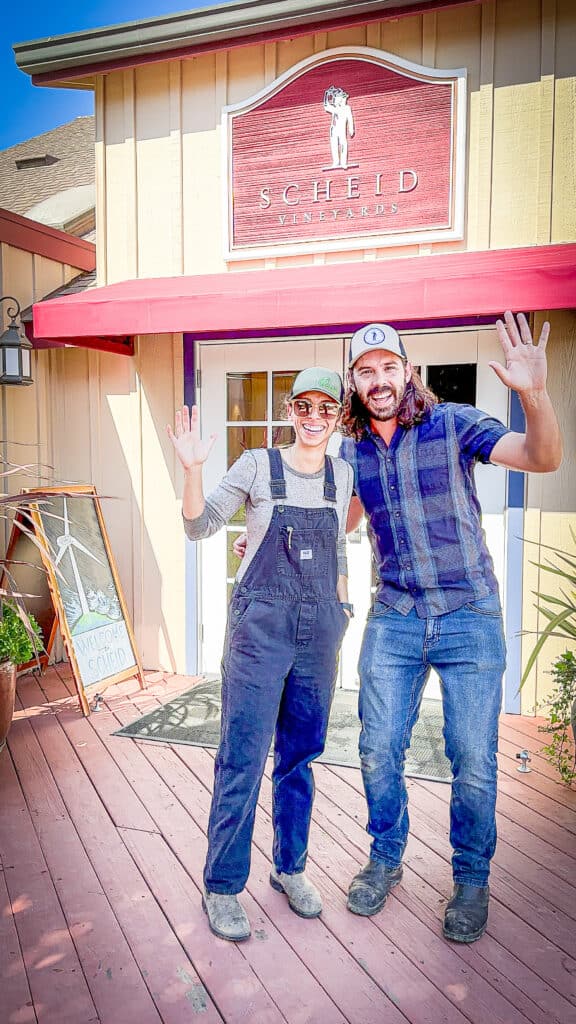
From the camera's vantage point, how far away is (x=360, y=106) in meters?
4.25

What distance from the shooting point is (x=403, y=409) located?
2371 mm

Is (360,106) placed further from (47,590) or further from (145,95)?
(47,590)

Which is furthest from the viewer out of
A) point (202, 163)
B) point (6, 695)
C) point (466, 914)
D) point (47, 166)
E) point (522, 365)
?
point (47, 166)

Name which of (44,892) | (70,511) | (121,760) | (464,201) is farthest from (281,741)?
(464,201)

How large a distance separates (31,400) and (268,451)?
122 inches

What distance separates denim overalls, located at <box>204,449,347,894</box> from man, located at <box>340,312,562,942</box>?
19 cm

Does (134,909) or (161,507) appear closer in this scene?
(134,909)

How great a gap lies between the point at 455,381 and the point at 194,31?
2.44 m

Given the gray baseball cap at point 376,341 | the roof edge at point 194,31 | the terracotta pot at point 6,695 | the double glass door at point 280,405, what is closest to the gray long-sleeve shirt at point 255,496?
the gray baseball cap at point 376,341

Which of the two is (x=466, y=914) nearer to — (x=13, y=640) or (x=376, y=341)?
(x=376, y=341)

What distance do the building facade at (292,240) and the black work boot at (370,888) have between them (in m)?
1.84

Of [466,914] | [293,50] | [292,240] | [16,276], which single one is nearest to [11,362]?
[16,276]

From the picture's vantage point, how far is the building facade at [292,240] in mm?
3879

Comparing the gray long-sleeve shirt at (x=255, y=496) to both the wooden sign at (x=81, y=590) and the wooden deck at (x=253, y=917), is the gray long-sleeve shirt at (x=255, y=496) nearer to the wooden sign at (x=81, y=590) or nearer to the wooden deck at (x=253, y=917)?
the wooden deck at (x=253, y=917)
